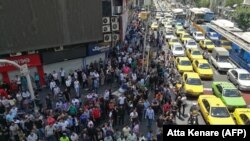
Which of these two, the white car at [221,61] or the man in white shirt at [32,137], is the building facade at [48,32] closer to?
the man in white shirt at [32,137]

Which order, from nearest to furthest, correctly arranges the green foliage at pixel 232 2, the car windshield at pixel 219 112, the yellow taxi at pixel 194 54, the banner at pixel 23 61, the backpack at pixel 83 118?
the backpack at pixel 83 118
the car windshield at pixel 219 112
the banner at pixel 23 61
the yellow taxi at pixel 194 54
the green foliage at pixel 232 2

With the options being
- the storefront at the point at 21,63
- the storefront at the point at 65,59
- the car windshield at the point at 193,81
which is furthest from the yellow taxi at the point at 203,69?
the storefront at the point at 21,63

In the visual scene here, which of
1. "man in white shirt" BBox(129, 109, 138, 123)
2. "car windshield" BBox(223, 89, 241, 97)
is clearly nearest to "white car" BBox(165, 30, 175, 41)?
"car windshield" BBox(223, 89, 241, 97)

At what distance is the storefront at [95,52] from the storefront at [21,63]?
415cm

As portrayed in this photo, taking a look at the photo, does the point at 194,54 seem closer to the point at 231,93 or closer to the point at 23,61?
the point at 231,93

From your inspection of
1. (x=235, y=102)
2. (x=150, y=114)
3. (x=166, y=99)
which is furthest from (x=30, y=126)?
(x=235, y=102)

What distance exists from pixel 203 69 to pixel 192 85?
4.99 meters

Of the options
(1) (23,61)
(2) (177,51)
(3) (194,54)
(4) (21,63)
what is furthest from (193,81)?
(4) (21,63)

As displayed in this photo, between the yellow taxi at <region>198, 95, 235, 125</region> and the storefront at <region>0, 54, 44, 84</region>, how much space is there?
1186cm

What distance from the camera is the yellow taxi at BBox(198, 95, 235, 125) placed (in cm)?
1898

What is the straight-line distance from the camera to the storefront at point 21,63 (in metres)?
22.4

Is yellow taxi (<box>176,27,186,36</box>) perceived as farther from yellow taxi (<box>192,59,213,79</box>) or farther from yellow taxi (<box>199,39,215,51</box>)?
yellow taxi (<box>192,59,213,79</box>)

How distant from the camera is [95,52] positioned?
26.8 m

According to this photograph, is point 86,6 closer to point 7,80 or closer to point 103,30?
point 103,30
